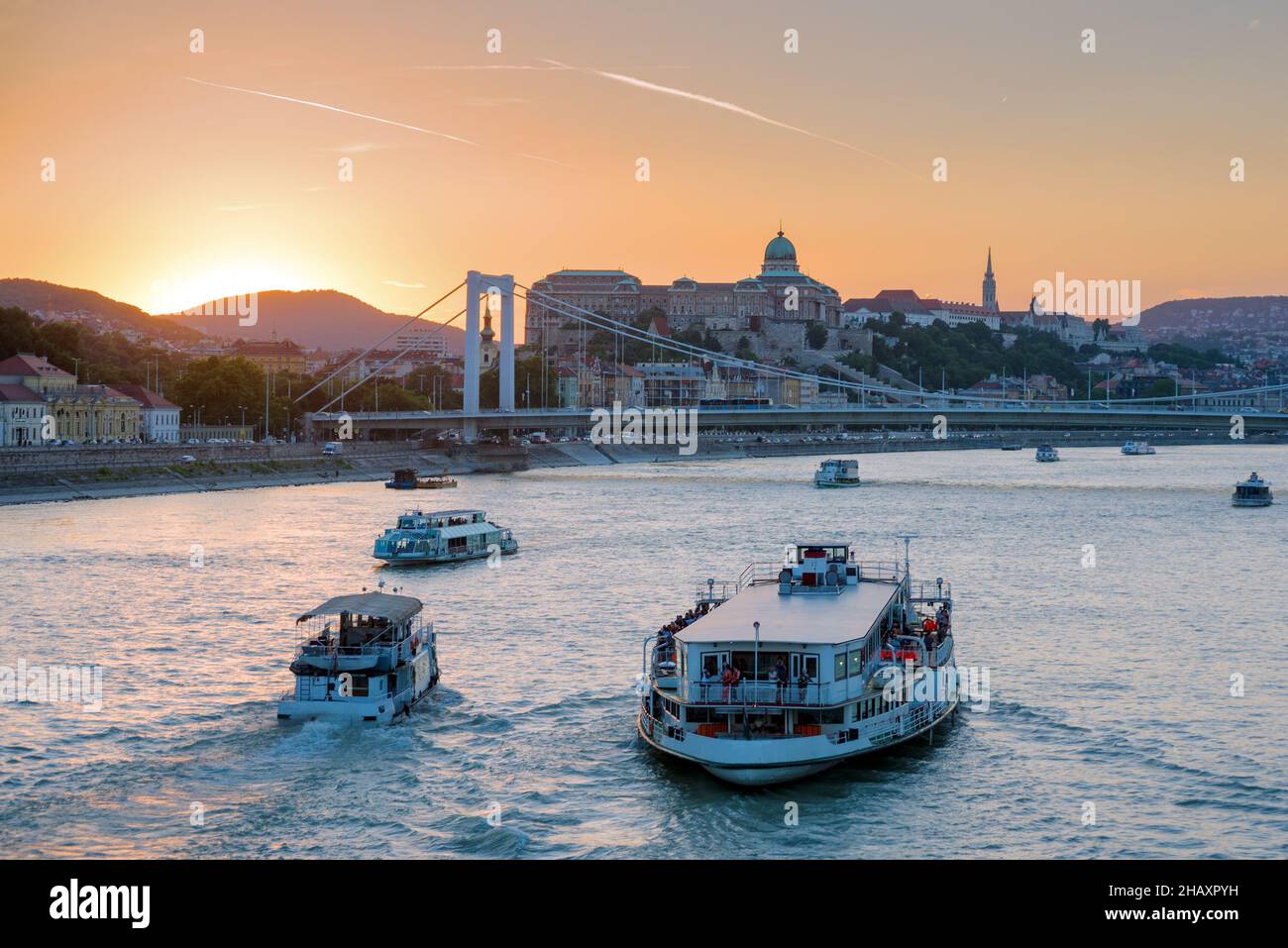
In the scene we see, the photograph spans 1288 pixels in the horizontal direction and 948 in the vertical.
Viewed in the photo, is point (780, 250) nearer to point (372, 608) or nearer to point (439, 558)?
point (439, 558)

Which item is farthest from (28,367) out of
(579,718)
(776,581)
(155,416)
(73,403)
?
(579,718)

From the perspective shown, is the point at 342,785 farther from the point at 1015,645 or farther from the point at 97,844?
the point at 1015,645

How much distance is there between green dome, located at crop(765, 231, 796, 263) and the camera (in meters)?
192

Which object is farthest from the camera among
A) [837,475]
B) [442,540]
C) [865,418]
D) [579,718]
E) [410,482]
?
[865,418]

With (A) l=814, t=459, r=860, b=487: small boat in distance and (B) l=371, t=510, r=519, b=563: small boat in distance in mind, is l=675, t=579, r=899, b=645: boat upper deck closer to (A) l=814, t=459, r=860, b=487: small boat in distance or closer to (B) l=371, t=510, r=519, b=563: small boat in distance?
(B) l=371, t=510, r=519, b=563: small boat in distance

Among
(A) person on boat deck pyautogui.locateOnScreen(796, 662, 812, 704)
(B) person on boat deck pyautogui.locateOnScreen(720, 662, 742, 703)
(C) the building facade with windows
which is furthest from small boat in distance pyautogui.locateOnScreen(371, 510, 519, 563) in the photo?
(C) the building facade with windows

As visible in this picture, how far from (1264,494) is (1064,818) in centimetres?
4348

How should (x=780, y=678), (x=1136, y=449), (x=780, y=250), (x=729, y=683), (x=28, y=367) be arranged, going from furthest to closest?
(x=780, y=250) → (x=1136, y=449) → (x=28, y=367) → (x=780, y=678) → (x=729, y=683)

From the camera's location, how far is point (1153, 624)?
983 inches

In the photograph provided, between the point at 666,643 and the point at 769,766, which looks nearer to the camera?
the point at 769,766

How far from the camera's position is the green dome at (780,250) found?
19200 centimetres

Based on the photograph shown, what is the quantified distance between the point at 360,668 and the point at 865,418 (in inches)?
2131

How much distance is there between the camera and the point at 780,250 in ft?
630

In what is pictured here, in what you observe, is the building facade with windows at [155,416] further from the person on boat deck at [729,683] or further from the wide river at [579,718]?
the person on boat deck at [729,683]
